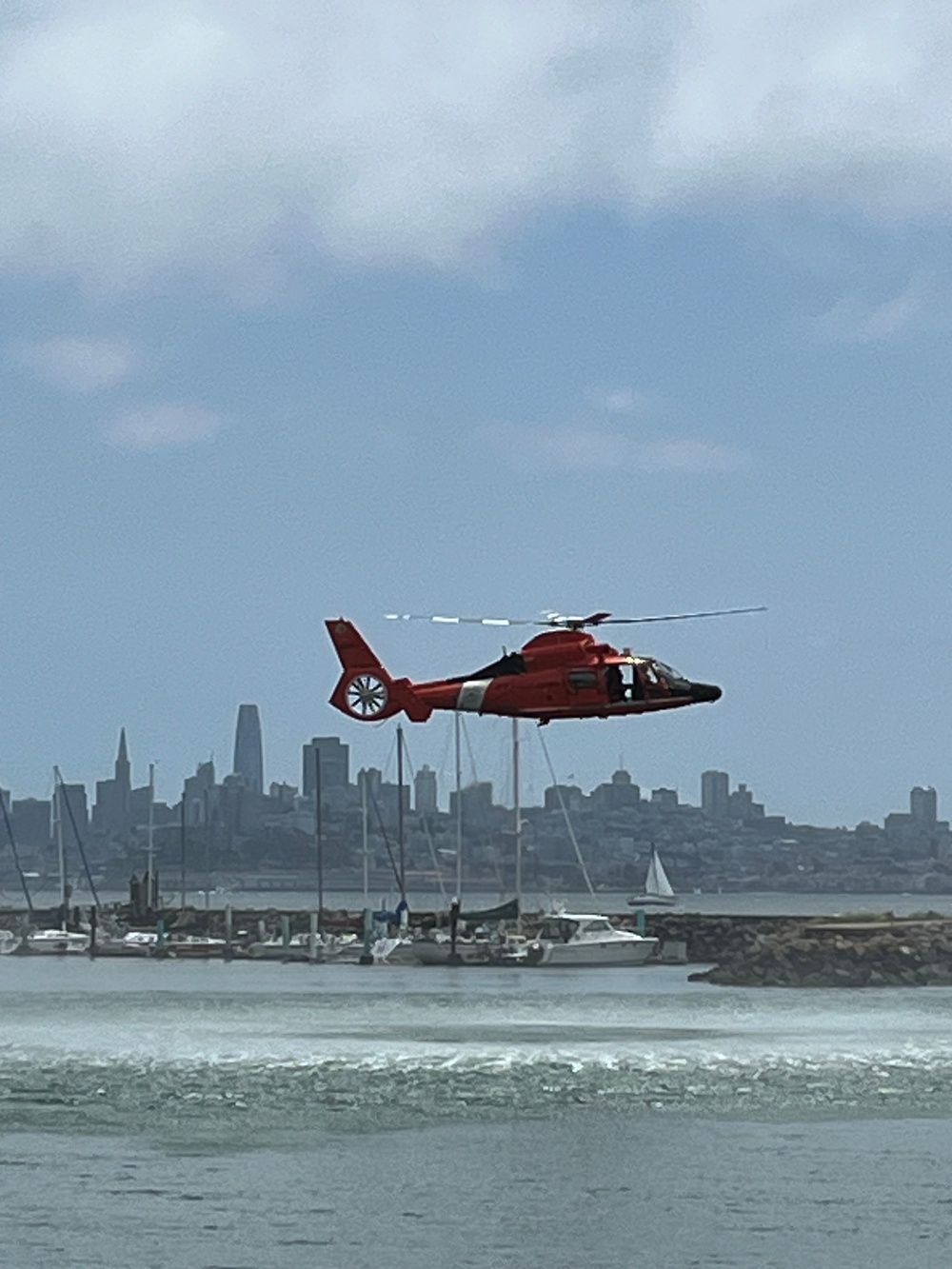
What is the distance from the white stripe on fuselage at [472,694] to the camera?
46719 millimetres

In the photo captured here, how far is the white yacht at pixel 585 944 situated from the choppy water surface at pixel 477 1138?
94.0ft

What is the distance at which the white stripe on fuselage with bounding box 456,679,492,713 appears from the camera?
4672 cm

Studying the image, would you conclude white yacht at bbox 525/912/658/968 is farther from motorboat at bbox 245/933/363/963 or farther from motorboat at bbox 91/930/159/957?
motorboat at bbox 91/930/159/957

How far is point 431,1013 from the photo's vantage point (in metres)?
93.9

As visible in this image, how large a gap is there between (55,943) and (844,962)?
5183 cm

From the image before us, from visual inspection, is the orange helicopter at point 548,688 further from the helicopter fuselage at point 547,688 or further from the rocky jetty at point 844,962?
the rocky jetty at point 844,962

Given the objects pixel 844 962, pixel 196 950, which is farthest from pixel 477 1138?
pixel 196 950

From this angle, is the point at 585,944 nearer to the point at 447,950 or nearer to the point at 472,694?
the point at 447,950

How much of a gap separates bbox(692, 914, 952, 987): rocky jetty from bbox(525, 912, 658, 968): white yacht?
662cm

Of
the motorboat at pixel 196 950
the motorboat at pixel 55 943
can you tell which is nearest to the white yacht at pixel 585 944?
the motorboat at pixel 196 950

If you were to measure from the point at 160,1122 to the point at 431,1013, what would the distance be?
39486mm

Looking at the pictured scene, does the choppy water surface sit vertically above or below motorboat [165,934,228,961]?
below

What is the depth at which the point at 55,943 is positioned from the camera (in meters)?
146

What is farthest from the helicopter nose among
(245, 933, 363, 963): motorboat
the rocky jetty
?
(245, 933, 363, 963): motorboat
